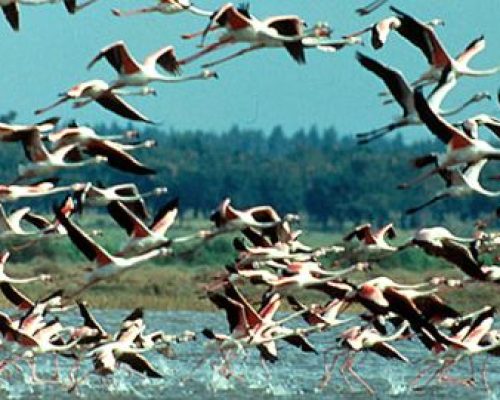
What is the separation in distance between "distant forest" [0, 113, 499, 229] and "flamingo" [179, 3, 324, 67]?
1908 inches

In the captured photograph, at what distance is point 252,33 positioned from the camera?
55.8 feet

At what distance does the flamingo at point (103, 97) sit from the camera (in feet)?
56.0

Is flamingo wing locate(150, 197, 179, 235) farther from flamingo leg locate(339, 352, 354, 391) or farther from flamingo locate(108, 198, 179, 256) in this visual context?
flamingo leg locate(339, 352, 354, 391)

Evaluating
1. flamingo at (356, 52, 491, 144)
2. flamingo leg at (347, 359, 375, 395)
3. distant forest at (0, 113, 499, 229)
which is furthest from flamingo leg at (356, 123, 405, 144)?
distant forest at (0, 113, 499, 229)

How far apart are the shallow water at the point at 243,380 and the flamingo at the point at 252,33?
14.8 feet

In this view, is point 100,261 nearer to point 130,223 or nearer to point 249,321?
point 130,223

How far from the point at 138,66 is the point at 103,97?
386mm

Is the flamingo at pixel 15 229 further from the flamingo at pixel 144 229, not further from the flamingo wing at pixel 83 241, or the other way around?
the flamingo wing at pixel 83 241

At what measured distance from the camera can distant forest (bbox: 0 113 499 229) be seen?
7400 cm

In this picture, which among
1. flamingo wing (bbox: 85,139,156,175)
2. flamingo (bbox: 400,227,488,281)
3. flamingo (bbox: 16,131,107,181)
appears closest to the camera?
flamingo (bbox: 400,227,488,281)

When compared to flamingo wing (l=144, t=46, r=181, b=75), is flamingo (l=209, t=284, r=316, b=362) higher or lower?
lower

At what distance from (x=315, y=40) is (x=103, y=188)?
212 cm

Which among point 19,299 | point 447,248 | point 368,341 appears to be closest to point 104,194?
point 447,248

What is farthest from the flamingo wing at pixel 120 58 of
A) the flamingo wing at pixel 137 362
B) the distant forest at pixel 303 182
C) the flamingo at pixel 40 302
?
the distant forest at pixel 303 182
